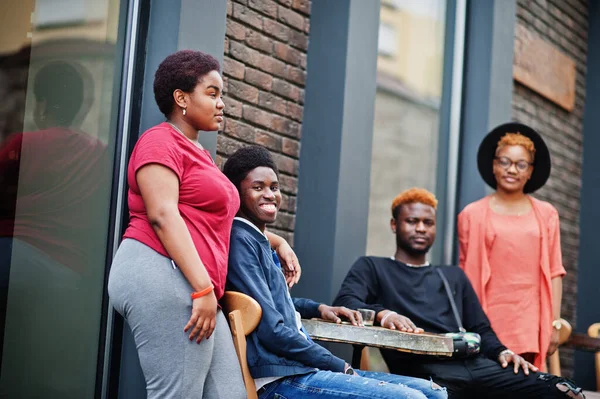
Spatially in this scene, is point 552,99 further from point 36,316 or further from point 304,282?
point 36,316

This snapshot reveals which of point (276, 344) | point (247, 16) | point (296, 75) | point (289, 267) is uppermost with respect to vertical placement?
point (247, 16)

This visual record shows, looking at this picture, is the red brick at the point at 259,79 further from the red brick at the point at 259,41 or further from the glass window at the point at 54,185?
the glass window at the point at 54,185

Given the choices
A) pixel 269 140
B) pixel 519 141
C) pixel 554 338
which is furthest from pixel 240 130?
pixel 554 338

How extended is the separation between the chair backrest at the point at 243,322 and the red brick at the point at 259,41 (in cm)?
189

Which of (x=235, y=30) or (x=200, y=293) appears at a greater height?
(x=235, y=30)

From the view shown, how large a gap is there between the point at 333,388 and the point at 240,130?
5.96ft

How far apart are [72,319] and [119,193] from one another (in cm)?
56

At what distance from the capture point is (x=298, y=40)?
492 centimetres

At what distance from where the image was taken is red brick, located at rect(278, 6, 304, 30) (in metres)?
4.77

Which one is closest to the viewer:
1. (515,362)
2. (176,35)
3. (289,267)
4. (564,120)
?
(289,267)

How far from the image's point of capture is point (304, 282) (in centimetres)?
478

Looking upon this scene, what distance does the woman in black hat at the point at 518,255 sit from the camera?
497cm

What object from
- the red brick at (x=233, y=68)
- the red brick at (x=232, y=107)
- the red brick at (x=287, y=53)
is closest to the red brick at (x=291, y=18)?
the red brick at (x=287, y=53)

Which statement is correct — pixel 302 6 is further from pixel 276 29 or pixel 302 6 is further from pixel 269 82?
pixel 269 82
